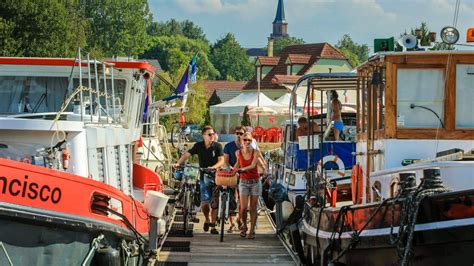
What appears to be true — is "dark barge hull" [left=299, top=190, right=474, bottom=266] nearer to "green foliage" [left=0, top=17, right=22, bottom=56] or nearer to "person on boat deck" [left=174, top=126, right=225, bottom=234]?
"person on boat deck" [left=174, top=126, right=225, bottom=234]

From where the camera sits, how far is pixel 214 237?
52.3 ft

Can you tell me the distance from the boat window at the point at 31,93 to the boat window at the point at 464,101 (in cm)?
569

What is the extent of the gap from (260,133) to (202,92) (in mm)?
38820

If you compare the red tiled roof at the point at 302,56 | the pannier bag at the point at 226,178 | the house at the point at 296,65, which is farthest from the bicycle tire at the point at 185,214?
the red tiled roof at the point at 302,56

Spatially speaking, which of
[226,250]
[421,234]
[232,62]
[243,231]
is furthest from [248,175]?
[232,62]

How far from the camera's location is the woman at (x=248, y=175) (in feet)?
50.1

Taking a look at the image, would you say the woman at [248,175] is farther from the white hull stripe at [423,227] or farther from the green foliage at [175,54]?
the green foliage at [175,54]

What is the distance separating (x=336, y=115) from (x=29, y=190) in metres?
9.57

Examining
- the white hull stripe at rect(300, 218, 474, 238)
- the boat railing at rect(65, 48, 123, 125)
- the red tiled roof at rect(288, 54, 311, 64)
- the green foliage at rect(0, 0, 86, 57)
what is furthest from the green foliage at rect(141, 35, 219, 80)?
the white hull stripe at rect(300, 218, 474, 238)

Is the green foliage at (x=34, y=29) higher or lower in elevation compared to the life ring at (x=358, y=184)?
higher

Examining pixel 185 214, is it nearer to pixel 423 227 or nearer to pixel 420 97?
pixel 420 97

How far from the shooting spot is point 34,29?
55406 mm

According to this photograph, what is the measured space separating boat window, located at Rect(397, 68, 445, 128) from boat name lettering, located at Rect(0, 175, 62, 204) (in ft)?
13.1

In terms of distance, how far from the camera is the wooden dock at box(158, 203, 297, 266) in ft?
44.7
